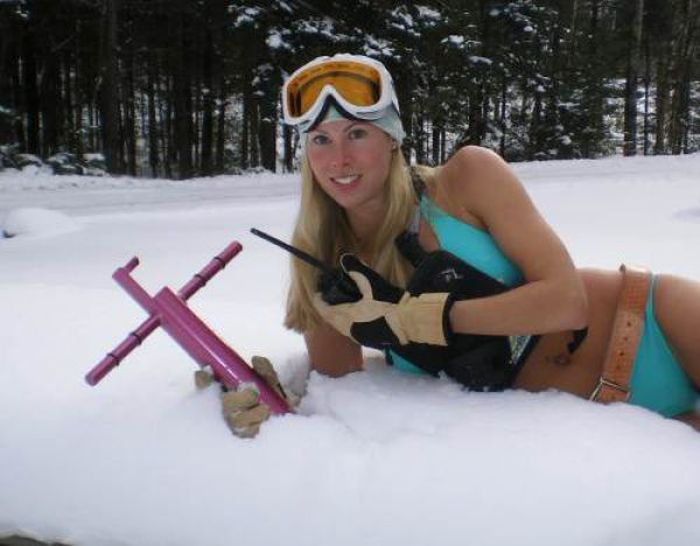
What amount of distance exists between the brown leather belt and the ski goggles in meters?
0.74

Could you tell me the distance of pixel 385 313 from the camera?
4.71 ft

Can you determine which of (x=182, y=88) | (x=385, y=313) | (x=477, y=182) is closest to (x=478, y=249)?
(x=477, y=182)

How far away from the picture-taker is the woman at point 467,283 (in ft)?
4.66

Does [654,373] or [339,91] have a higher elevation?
[339,91]

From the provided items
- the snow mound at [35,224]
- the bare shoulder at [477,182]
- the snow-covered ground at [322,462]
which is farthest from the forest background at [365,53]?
the bare shoulder at [477,182]

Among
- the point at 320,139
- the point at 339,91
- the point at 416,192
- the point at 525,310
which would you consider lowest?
the point at 525,310

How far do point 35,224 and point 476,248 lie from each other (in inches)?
172

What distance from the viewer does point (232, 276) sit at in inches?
140

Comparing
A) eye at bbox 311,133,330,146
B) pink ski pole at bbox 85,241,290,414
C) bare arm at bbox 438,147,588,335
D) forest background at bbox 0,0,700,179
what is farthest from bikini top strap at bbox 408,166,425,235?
forest background at bbox 0,0,700,179

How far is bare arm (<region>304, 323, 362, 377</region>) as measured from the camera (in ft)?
5.73

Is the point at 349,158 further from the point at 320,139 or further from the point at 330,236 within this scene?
the point at 330,236

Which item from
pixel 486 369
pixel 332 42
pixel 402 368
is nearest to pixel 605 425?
pixel 486 369

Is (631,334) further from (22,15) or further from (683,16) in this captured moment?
(683,16)

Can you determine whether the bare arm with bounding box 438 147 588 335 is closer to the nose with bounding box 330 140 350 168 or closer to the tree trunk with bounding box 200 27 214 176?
the nose with bounding box 330 140 350 168
